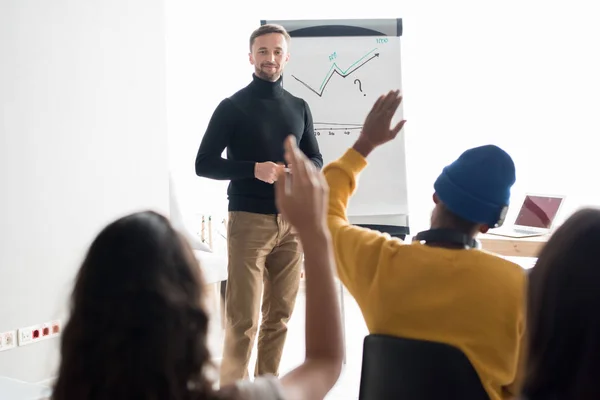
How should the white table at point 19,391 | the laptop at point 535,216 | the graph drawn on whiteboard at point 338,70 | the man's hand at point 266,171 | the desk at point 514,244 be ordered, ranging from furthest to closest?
the graph drawn on whiteboard at point 338,70
the laptop at point 535,216
the desk at point 514,244
the man's hand at point 266,171
the white table at point 19,391

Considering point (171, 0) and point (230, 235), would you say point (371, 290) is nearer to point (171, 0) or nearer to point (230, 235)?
point (230, 235)

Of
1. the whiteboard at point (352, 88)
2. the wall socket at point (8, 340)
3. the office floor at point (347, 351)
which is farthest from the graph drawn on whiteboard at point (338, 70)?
the wall socket at point (8, 340)

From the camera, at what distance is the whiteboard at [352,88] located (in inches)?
150

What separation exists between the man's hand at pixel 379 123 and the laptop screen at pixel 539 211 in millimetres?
2280

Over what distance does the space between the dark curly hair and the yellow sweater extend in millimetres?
604

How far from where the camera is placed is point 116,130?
3604 mm

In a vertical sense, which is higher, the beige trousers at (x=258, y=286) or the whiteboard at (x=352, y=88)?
the whiteboard at (x=352, y=88)

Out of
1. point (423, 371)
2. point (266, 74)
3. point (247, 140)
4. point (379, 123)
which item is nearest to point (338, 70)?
point (266, 74)

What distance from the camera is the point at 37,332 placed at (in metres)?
3.32

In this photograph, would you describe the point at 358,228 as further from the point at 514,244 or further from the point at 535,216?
the point at 535,216

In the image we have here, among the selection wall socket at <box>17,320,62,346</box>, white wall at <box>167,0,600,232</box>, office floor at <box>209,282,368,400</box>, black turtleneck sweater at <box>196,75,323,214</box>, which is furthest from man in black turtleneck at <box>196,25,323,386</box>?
white wall at <box>167,0,600,232</box>

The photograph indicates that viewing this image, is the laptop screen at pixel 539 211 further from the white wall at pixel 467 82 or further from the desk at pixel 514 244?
the white wall at pixel 467 82

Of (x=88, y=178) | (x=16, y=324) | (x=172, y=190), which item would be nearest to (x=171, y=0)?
(x=172, y=190)

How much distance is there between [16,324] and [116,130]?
106 centimetres
